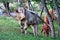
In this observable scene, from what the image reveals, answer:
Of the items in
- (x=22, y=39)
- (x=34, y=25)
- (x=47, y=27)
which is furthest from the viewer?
(x=47, y=27)

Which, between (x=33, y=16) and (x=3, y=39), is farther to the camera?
(x=33, y=16)

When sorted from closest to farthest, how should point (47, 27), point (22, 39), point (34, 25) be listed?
1. point (22, 39)
2. point (34, 25)
3. point (47, 27)

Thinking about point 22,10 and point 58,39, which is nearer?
point 58,39

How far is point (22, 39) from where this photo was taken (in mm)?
8648

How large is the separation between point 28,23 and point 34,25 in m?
0.48

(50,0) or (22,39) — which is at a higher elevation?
(50,0)

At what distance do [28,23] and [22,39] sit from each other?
155 cm

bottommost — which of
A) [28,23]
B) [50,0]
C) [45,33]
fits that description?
[45,33]

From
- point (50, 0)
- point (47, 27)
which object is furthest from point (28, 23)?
point (50, 0)

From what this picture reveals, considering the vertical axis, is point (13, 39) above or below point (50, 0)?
below

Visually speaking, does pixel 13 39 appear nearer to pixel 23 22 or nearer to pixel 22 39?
pixel 22 39

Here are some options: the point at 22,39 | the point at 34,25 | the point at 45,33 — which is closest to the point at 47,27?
the point at 45,33

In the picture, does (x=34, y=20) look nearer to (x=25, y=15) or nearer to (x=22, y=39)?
(x=25, y=15)

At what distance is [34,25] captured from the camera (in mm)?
10469
